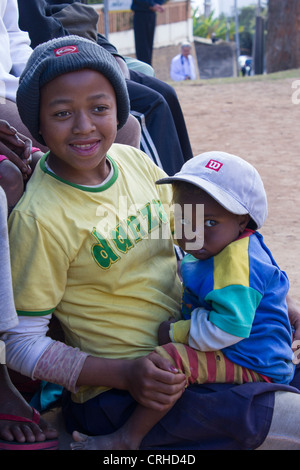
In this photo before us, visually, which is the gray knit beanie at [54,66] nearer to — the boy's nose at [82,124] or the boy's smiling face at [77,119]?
the boy's smiling face at [77,119]

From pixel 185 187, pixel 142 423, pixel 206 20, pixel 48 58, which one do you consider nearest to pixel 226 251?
pixel 185 187

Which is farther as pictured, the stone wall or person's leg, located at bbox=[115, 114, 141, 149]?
the stone wall

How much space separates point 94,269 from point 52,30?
1948 mm

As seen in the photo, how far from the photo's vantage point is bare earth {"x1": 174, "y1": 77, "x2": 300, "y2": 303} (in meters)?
4.45

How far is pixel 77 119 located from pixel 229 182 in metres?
0.52

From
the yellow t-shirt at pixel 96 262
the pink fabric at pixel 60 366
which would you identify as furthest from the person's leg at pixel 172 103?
the pink fabric at pixel 60 366

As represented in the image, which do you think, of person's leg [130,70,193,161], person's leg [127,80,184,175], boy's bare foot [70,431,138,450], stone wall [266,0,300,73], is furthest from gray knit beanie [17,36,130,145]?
stone wall [266,0,300,73]

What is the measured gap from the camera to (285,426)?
201cm

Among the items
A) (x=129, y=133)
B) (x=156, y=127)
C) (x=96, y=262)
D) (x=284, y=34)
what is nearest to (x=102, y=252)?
(x=96, y=262)

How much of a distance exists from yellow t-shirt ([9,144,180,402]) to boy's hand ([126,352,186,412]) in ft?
0.49

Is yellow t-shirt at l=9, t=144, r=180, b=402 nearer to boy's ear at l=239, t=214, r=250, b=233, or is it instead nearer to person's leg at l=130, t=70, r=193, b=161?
boy's ear at l=239, t=214, r=250, b=233

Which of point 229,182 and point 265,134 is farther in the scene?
point 265,134

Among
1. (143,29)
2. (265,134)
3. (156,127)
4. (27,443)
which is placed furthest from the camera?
(143,29)

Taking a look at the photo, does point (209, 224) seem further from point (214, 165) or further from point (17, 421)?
point (17, 421)
